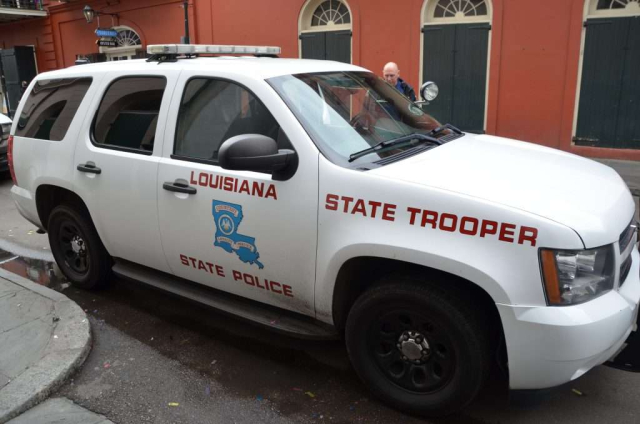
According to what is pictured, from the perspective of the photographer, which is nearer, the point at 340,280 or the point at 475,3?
the point at 340,280

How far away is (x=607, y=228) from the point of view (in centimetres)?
253

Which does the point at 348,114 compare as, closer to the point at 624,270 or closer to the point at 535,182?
the point at 535,182

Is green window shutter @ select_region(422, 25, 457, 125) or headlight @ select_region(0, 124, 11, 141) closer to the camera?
headlight @ select_region(0, 124, 11, 141)

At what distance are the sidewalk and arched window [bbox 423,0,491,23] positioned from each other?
3753mm

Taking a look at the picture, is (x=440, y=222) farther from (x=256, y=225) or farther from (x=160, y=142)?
(x=160, y=142)

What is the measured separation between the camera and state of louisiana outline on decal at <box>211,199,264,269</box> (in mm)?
3279

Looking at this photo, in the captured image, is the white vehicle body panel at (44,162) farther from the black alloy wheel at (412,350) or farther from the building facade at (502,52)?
the building facade at (502,52)

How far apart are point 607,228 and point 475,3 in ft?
31.8

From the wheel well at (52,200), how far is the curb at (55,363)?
0.77 m

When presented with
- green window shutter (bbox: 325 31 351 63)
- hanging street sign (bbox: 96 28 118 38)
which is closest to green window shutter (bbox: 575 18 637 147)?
green window shutter (bbox: 325 31 351 63)

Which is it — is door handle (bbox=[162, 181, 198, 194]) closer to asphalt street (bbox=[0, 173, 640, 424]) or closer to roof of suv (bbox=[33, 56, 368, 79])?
roof of suv (bbox=[33, 56, 368, 79])

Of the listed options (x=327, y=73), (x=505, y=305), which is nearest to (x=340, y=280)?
(x=505, y=305)

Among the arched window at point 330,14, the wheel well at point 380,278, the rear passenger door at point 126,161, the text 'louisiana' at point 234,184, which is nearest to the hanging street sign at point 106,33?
the arched window at point 330,14

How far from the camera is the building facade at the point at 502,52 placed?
389 inches
